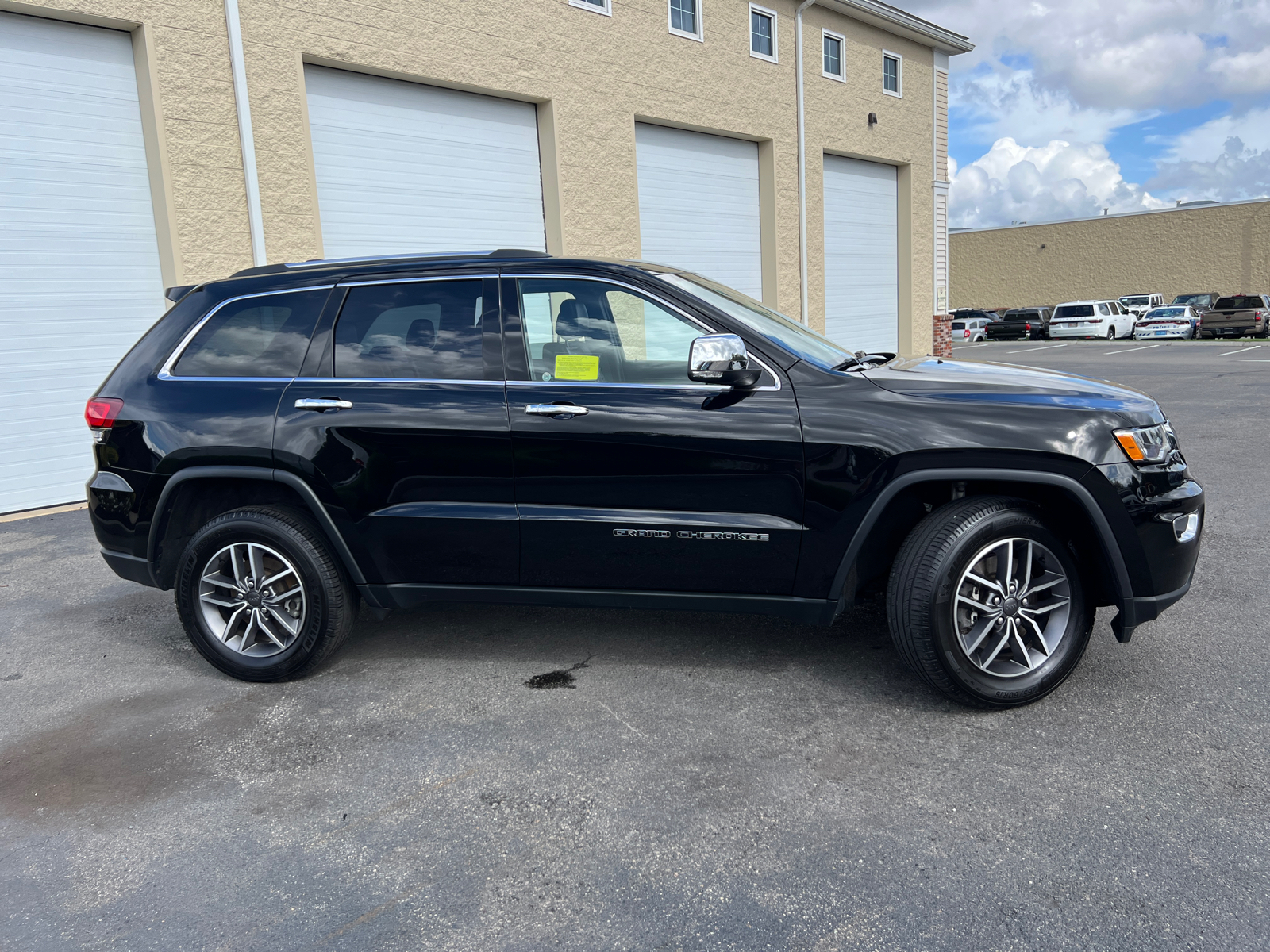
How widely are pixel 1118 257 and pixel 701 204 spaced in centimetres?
4242

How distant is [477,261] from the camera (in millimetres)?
3959

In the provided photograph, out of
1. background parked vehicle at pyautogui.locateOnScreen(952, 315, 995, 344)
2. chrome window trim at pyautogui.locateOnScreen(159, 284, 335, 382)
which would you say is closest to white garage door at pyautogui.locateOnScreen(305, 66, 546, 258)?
chrome window trim at pyautogui.locateOnScreen(159, 284, 335, 382)

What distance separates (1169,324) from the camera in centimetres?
3409

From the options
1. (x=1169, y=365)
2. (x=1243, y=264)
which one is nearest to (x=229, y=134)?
(x=1169, y=365)

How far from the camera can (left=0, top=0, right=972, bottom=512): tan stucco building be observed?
8719 millimetres

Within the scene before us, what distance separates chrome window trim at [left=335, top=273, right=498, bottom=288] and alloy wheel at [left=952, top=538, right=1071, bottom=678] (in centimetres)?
230

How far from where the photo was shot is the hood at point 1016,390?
3.42 metres

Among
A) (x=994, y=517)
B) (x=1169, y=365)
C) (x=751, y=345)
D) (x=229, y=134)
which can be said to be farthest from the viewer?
(x=1169, y=365)

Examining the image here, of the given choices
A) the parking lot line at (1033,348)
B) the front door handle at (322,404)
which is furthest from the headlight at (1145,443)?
the parking lot line at (1033,348)

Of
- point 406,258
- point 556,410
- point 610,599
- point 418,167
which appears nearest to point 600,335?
point 556,410

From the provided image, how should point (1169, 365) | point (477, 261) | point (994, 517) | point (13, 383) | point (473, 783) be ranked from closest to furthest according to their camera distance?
1. point (473, 783)
2. point (994, 517)
3. point (477, 261)
4. point (13, 383)
5. point (1169, 365)

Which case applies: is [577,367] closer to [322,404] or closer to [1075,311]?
[322,404]

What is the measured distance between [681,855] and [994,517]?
1.69 metres

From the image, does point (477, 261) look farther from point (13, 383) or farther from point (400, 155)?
point (400, 155)
